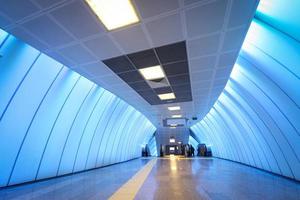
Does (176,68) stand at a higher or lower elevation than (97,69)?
higher

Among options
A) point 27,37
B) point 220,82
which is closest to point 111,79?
point 27,37

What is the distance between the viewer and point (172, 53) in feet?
15.6

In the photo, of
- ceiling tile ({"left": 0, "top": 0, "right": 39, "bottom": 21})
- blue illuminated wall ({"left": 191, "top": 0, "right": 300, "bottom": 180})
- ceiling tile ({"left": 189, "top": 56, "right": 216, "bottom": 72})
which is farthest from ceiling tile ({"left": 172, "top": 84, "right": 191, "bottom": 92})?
ceiling tile ({"left": 0, "top": 0, "right": 39, "bottom": 21})

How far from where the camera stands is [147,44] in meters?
4.31

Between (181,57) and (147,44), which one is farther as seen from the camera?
(181,57)

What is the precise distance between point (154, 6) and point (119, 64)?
256cm

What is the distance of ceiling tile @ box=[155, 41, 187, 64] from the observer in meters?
4.43

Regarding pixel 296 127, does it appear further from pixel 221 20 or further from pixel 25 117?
pixel 25 117

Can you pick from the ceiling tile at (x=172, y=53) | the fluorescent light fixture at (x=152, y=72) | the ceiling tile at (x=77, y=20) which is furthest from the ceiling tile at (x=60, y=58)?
the ceiling tile at (x=172, y=53)

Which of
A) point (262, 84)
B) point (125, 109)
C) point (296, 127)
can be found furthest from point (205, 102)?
point (125, 109)

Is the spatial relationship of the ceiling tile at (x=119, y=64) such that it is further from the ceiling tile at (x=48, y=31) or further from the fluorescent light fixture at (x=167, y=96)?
the fluorescent light fixture at (x=167, y=96)

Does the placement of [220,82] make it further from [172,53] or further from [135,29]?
[135,29]

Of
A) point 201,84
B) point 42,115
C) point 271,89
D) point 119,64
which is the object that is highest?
point 201,84

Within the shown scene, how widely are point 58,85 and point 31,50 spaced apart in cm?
160
